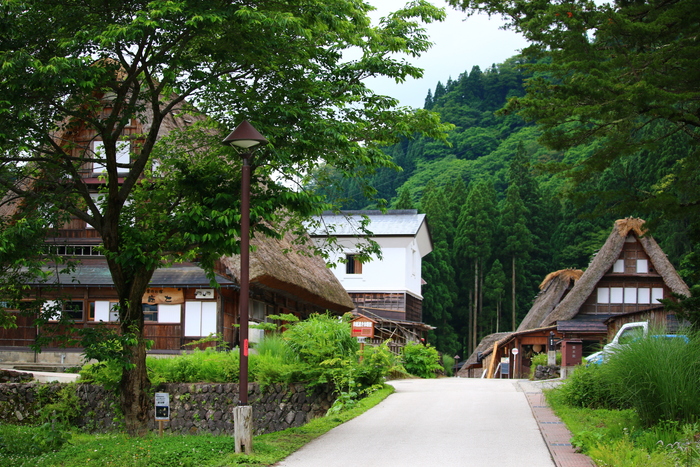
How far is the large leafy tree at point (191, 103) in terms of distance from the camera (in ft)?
34.4

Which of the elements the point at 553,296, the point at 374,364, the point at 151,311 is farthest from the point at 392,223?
the point at 374,364

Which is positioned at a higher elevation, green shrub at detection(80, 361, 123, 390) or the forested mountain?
the forested mountain

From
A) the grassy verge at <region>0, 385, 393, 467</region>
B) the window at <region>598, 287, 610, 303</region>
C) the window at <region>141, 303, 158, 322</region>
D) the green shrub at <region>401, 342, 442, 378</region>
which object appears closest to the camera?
the grassy verge at <region>0, 385, 393, 467</region>

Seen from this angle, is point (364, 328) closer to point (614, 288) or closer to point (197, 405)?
point (197, 405)

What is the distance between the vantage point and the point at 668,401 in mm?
8875

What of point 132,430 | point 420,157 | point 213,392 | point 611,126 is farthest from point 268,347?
point 420,157

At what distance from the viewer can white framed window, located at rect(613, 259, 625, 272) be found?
32.8 meters

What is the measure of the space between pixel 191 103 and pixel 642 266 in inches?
1050

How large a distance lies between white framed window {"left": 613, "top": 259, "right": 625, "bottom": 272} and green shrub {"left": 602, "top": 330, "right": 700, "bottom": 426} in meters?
24.6

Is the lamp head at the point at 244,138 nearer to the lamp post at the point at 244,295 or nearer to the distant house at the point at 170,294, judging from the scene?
the lamp post at the point at 244,295

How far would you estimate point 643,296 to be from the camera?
108ft

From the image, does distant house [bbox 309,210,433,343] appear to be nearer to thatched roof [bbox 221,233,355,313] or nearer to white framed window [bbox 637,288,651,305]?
thatched roof [bbox 221,233,355,313]

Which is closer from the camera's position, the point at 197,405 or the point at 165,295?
the point at 197,405

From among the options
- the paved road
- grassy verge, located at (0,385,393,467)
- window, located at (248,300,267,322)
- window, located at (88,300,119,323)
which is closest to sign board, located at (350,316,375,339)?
window, located at (248,300,267,322)
